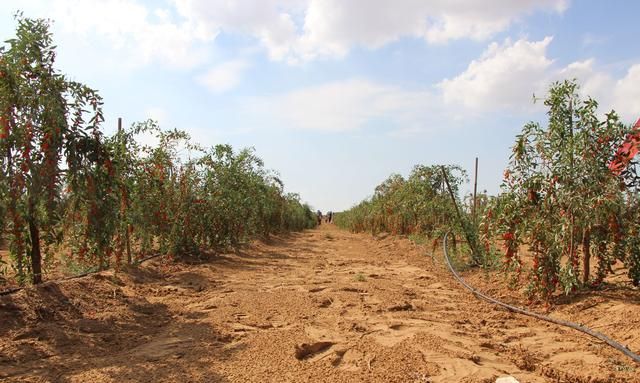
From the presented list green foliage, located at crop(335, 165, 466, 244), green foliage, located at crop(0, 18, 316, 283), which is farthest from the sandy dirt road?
green foliage, located at crop(335, 165, 466, 244)

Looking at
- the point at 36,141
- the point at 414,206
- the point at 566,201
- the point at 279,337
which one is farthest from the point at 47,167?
the point at 414,206

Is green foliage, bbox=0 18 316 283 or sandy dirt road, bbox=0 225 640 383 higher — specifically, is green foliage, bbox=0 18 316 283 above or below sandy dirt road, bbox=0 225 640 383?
above

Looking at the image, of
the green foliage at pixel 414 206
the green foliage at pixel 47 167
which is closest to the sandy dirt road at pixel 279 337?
the green foliage at pixel 47 167

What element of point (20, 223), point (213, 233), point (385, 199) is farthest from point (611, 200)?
point (385, 199)

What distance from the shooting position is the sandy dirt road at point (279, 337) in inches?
152

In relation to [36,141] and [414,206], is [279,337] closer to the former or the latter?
[36,141]

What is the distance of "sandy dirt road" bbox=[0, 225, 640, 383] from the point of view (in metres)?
3.86

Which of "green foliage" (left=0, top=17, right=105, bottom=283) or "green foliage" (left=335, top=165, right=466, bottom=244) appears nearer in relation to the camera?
"green foliage" (left=0, top=17, right=105, bottom=283)

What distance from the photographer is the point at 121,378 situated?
3.77m

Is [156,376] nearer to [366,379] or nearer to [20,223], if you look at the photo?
[366,379]

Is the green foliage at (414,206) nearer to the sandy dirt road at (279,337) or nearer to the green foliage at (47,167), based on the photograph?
the sandy dirt road at (279,337)

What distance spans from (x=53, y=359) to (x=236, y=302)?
104 inches

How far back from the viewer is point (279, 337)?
4797 millimetres

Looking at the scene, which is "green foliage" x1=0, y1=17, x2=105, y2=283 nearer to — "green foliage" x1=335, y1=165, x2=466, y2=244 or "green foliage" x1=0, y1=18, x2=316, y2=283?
"green foliage" x1=0, y1=18, x2=316, y2=283
